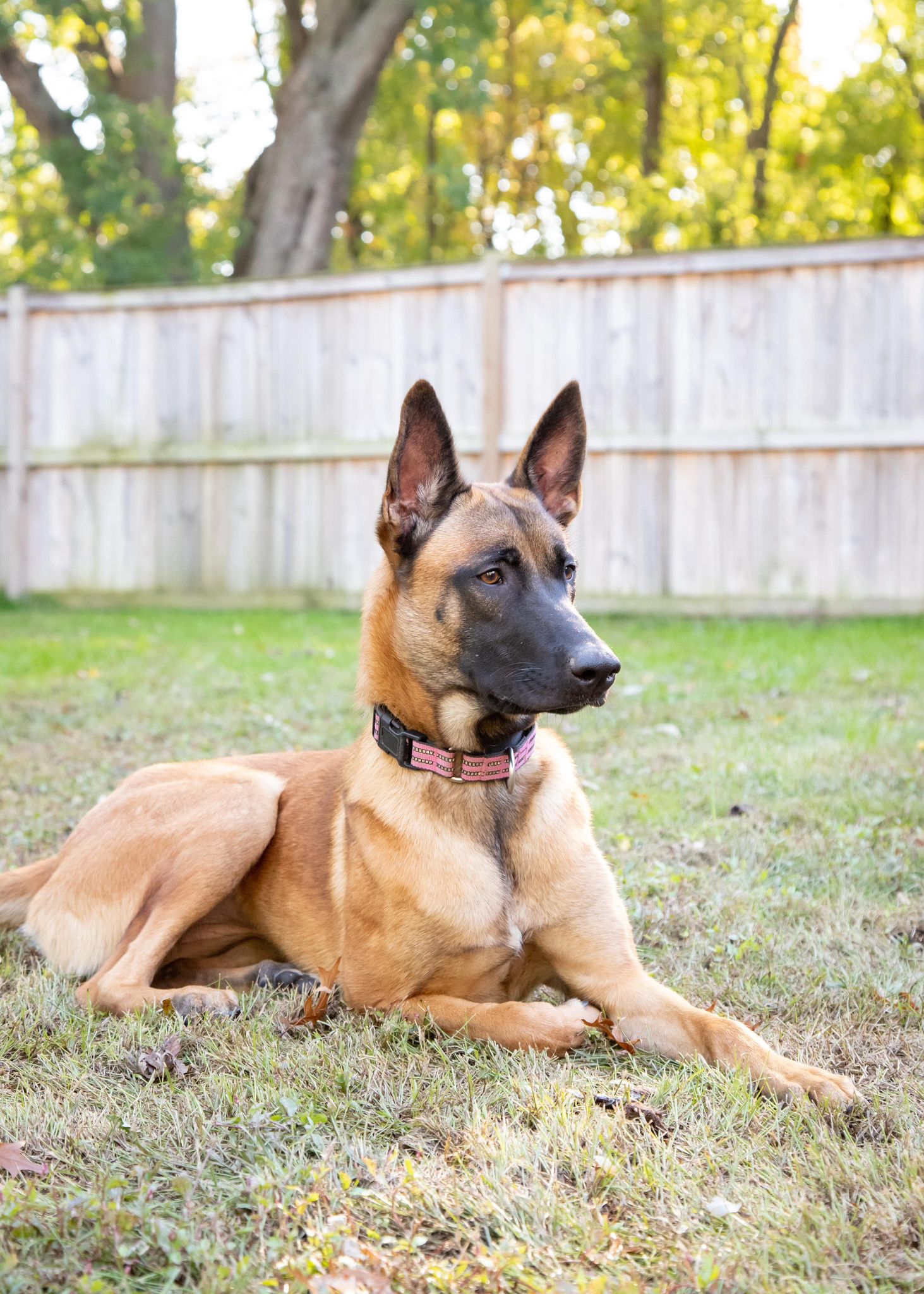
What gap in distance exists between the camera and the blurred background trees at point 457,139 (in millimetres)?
14898

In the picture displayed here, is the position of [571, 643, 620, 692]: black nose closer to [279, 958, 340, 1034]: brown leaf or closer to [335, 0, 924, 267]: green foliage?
[279, 958, 340, 1034]: brown leaf

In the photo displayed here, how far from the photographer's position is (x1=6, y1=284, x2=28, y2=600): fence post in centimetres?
1214

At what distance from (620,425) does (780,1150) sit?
29.4 feet

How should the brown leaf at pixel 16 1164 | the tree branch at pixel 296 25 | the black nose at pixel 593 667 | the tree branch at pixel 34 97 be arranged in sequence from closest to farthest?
the brown leaf at pixel 16 1164 → the black nose at pixel 593 667 → the tree branch at pixel 34 97 → the tree branch at pixel 296 25

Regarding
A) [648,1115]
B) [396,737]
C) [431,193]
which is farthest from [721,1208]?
[431,193]

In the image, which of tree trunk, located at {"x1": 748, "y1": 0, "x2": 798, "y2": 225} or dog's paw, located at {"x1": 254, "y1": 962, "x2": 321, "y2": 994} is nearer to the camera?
dog's paw, located at {"x1": 254, "y1": 962, "x2": 321, "y2": 994}

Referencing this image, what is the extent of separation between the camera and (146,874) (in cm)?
332

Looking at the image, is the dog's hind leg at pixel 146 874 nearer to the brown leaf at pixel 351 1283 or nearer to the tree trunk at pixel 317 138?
the brown leaf at pixel 351 1283

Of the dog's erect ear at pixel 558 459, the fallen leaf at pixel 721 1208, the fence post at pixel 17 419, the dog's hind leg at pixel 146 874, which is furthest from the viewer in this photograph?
the fence post at pixel 17 419

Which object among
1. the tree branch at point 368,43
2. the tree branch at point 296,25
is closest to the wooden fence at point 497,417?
the tree branch at point 368,43

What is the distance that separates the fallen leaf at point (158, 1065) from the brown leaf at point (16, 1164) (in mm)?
415

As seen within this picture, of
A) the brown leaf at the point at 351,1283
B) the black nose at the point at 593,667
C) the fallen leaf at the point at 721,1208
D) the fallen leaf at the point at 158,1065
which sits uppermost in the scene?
the black nose at the point at 593,667

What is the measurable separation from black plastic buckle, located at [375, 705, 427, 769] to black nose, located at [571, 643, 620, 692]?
19.7 inches

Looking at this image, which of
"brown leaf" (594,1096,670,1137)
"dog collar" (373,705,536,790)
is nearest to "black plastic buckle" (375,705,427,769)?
"dog collar" (373,705,536,790)
